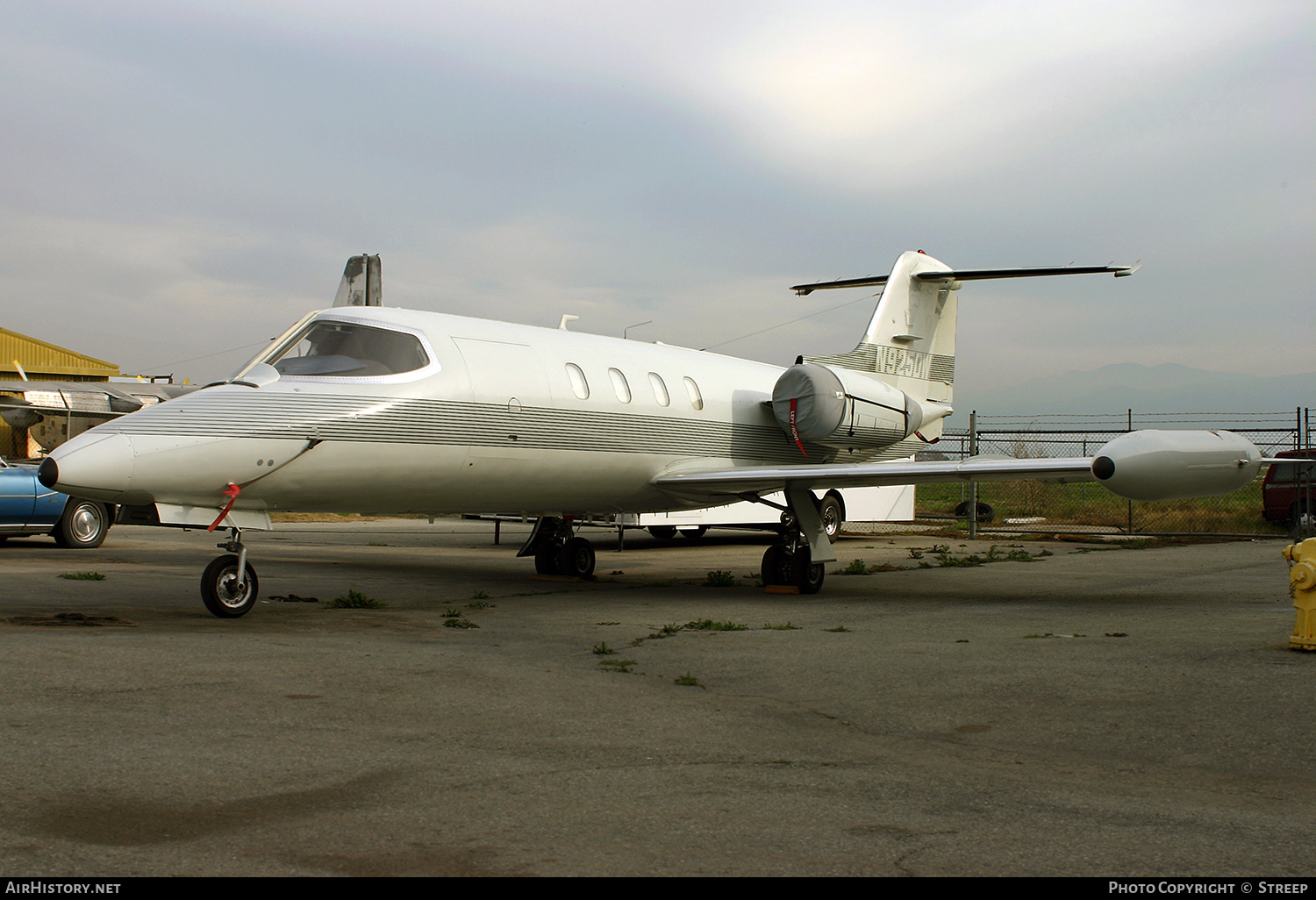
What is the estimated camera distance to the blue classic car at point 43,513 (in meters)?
15.7

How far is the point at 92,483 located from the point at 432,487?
303 cm

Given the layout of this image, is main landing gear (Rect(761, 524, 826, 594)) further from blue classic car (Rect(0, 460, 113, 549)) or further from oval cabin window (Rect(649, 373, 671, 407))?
blue classic car (Rect(0, 460, 113, 549))

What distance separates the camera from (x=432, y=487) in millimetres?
9812

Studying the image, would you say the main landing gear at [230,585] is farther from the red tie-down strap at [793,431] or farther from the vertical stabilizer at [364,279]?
the vertical stabilizer at [364,279]

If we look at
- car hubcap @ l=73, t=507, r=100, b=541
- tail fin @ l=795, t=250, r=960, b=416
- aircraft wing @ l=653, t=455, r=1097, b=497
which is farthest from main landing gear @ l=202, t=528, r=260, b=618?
car hubcap @ l=73, t=507, r=100, b=541

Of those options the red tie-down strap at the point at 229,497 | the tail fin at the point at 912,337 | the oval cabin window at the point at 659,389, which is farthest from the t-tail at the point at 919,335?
the red tie-down strap at the point at 229,497

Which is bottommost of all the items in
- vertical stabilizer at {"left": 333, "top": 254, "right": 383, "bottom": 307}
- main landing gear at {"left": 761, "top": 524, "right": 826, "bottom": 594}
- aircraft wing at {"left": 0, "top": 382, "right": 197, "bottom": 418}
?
main landing gear at {"left": 761, "top": 524, "right": 826, "bottom": 594}

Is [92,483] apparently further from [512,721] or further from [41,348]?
[41,348]

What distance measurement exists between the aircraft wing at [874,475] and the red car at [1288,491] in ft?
39.6

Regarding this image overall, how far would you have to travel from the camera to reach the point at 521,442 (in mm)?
10320

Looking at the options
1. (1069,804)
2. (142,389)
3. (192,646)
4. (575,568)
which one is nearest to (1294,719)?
(1069,804)

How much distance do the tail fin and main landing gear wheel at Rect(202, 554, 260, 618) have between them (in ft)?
30.6

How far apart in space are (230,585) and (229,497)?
0.74 meters

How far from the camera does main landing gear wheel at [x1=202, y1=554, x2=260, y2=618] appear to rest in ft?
27.1
